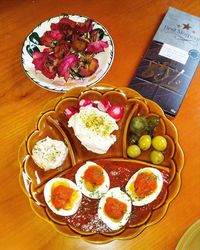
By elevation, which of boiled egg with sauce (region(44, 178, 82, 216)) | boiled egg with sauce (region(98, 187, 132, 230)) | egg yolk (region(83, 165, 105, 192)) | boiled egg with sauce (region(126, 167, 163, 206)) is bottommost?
boiled egg with sauce (region(44, 178, 82, 216))

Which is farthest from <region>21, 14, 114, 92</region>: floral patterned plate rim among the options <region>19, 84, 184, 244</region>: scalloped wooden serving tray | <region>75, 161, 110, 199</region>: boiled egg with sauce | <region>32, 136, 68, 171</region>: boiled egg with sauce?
<region>75, 161, 110, 199</region>: boiled egg with sauce

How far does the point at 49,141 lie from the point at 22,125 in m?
0.18

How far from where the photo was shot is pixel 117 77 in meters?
1.64

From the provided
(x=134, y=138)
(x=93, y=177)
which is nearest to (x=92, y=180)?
(x=93, y=177)

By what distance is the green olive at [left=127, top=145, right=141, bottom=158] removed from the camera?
1.43 m

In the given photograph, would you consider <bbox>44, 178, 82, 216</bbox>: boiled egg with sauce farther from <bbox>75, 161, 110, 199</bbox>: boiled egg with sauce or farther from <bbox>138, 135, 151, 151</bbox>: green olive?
<bbox>138, 135, 151, 151</bbox>: green olive

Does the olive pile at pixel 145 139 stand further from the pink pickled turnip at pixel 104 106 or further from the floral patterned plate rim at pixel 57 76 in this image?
the floral patterned plate rim at pixel 57 76

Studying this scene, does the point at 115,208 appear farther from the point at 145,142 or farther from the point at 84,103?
the point at 84,103

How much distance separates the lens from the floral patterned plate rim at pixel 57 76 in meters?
1.56

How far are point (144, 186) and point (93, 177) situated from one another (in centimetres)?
18

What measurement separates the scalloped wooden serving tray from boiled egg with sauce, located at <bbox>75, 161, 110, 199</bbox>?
0.06m

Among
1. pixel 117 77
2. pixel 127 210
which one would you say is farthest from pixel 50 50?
pixel 127 210

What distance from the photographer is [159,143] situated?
141 cm

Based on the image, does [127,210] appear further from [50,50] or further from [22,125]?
[50,50]
